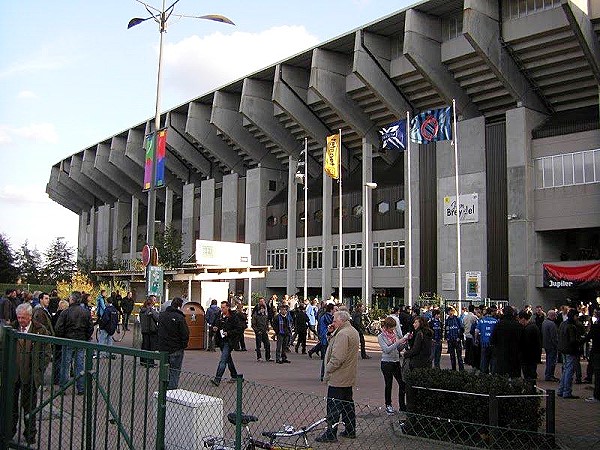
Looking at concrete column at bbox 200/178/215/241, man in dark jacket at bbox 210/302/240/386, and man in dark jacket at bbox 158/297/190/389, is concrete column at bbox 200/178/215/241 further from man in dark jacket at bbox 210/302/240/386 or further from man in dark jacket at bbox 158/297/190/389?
man in dark jacket at bbox 158/297/190/389

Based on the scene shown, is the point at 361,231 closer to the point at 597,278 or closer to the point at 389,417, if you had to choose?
the point at 597,278

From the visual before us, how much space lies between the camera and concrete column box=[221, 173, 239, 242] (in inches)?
2217

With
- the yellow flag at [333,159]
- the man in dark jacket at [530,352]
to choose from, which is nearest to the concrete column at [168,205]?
the yellow flag at [333,159]

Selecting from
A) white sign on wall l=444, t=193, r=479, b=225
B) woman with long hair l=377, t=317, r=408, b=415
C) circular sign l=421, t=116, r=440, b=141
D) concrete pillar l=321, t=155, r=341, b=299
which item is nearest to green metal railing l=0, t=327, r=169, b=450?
woman with long hair l=377, t=317, r=408, b=415

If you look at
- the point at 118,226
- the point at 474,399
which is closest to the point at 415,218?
the point at 474,399

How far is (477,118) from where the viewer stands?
38375mm

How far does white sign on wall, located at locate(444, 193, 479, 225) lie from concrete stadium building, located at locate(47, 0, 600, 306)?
0.76 ft

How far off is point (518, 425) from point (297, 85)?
3919 centimetres

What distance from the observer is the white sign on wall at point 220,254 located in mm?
31250

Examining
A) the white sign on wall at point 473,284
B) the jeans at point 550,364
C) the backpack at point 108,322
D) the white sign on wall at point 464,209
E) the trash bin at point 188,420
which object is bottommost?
the jeans at point 550,364

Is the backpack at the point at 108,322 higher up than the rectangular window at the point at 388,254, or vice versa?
the rectangular window at the point at 388,254

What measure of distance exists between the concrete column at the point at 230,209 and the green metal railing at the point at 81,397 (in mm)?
49258

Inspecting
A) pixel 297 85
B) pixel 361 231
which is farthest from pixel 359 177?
pixel 297 85

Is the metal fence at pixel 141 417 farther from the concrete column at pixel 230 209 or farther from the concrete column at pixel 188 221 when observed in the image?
the concrete column at pixel 188 221
